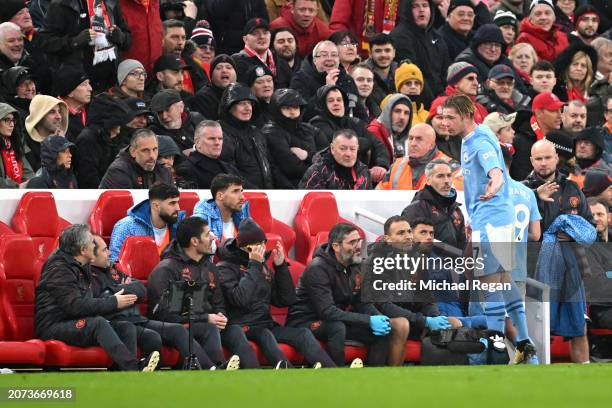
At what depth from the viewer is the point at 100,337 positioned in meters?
11.1

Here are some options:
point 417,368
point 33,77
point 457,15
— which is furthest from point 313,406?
point 457,15

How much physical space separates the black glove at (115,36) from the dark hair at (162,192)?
8.59ft

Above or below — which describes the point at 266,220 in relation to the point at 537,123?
below

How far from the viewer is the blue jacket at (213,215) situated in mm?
12453

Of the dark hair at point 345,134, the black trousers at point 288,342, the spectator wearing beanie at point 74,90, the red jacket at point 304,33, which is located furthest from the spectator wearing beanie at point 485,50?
the black trousers at point 288,342

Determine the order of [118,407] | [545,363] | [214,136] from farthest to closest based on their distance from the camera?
[214,136] < [545,363] < [118,407]

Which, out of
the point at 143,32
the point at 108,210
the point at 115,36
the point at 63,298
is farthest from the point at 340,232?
the point at 143,32

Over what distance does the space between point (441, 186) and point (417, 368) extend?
72.7 inches

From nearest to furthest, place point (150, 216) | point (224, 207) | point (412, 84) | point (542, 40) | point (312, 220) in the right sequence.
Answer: point (150, 216) < point (224, 207) < point (312, 220) < point (412, 84) < point (542, 40)

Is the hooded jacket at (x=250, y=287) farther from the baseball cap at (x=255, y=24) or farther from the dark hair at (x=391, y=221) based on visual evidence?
the baseball cap at (x=255, y=24)

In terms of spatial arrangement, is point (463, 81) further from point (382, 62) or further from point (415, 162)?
point (415, 162)

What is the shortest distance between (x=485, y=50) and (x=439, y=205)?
4.62 metres

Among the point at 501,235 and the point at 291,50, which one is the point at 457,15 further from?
the point at 501,235

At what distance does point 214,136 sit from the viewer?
13.3 meters
